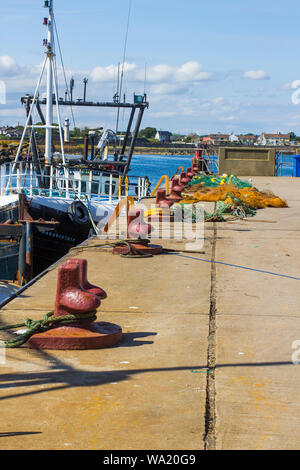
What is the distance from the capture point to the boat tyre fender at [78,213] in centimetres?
1611

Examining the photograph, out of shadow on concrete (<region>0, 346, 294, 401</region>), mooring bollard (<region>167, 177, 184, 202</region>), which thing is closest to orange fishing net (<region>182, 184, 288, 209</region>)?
mooring bollard (<region>167, 177, 184, 202</region>)

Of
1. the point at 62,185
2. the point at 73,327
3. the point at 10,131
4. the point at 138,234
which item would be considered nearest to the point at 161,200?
the point at 138,234

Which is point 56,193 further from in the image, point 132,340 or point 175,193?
point 132,340

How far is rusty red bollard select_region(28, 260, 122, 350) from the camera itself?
4.73 m

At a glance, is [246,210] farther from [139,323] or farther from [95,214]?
[139,323]

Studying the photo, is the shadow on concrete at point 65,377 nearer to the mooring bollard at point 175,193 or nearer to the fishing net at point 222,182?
the mooring bollard at point 175,193

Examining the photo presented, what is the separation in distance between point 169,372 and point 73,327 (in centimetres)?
95

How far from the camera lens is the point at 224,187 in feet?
58.9

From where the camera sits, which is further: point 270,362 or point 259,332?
point 259,332

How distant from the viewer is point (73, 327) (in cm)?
482

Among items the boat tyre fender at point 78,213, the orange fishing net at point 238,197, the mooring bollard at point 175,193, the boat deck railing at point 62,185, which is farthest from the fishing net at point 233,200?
the boat tyre fender at point 78,213
